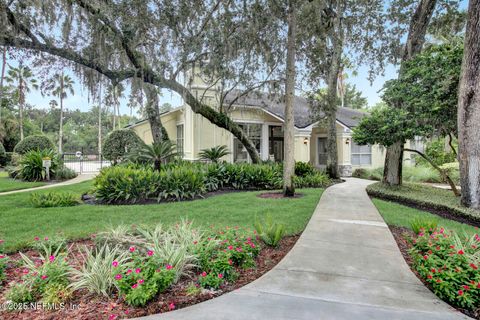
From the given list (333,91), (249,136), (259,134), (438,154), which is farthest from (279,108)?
(438,154)

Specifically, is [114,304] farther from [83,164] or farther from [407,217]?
[83,164]

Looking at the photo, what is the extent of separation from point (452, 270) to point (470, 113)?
19.0 ft

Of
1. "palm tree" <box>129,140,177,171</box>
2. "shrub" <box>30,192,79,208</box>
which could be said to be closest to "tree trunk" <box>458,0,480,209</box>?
"palm tree" <box>129,140,177,171</box>

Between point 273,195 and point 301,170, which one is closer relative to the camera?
point 273,195

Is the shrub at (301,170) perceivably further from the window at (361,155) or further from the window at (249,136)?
the window at (361,155)

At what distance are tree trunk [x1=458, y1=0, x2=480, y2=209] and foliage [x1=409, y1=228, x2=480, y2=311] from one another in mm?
4534

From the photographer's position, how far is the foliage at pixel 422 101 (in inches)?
326

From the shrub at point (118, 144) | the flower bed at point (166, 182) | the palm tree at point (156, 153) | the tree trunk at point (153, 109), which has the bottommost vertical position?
the flower bed at point (166, 182)

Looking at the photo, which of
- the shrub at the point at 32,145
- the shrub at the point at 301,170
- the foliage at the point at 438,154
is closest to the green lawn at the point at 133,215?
the shrub at the point at 301,170

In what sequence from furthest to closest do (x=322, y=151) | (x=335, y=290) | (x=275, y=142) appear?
(x=322, y=151) < (x=275, y=142) < (x=335, y=290)

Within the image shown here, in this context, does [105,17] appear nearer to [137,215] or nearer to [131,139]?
[137,215]

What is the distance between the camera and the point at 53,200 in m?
8.13

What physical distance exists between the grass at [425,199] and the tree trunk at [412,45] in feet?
1.68

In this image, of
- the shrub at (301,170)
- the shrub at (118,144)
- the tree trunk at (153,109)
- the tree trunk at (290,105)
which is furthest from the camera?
the shrub at (118,144)
